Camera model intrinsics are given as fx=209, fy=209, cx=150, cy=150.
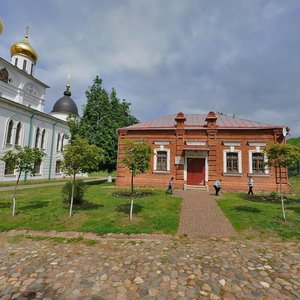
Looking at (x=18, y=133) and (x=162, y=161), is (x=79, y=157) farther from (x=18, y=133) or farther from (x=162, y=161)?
(x=18, y=133)

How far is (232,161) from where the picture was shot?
63.7 ft

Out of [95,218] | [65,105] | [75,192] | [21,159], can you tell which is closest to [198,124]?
[75,192]

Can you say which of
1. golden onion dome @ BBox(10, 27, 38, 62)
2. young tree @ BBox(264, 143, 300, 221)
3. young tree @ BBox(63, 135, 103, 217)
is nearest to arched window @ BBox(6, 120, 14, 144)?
golden onion dome @ BBox(10, 27, 38, 62)

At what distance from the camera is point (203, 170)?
19766mm

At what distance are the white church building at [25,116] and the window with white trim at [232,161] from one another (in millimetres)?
17413

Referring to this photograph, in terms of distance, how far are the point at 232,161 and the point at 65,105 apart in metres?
35.7

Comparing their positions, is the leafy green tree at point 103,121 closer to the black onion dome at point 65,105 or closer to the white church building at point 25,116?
the white church building at point 25,116

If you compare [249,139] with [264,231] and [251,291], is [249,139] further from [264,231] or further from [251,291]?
[251,291]

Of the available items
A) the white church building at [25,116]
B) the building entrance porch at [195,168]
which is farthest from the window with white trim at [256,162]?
the white church building at [25,116]

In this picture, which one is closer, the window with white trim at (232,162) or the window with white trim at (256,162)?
the window with white trim at (256,162)

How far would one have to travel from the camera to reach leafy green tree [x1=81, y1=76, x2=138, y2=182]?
24.5m

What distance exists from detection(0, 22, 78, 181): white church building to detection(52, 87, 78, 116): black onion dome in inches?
273

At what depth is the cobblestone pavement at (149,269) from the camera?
13.3 ft

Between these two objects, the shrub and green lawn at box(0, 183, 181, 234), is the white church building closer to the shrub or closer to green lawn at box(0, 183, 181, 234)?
the shrub
